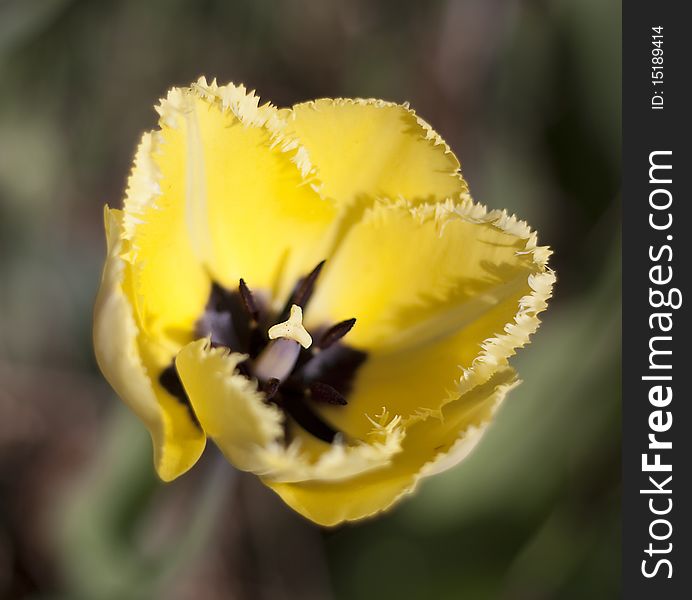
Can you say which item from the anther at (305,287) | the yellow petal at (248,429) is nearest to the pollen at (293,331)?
the anther at (305,287)

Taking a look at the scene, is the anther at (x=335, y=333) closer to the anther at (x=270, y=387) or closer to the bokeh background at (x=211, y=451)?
the anther at (x=270, y=387)

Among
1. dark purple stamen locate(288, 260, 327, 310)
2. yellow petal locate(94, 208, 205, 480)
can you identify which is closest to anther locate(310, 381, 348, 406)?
dark purple stamen locate(288, 260, 327, 310)

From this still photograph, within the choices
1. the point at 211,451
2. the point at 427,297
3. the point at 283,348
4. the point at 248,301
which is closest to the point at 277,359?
the point at 283,348

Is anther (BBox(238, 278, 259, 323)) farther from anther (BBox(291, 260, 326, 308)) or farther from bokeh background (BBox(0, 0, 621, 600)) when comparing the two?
bokeh background (BBox(0, 0, 621, 600))

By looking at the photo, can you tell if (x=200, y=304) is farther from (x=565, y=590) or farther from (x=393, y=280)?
(x=565, y=590)

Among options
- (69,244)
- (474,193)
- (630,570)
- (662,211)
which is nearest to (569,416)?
(630,570)

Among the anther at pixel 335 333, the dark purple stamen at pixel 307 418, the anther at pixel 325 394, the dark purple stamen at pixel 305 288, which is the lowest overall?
the dark purple stamen at pixel 307 418

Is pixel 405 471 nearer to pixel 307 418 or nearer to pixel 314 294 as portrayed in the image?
pixel 307 418
